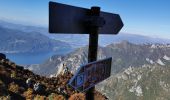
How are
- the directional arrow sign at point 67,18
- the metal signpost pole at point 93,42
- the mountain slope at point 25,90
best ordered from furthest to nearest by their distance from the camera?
the mountain slope at point 25,90
the metal signpost pole at point 93,42
the directional arrow sign at point 67,18

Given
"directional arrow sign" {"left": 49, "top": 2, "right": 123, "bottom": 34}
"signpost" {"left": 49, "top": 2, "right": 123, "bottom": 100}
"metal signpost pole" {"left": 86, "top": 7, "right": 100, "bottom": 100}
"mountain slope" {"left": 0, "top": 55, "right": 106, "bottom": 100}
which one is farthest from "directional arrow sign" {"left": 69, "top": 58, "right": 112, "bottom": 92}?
"mountain slope" {"left": 0, "top": 55, "right": 106, "bottom": 100}

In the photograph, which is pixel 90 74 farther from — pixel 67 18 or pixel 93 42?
pixel 67 18

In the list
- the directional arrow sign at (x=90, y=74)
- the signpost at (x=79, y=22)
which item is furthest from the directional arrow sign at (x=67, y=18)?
the directional arrow sign at (x=90, y=74)

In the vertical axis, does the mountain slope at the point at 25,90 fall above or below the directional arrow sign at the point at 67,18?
below

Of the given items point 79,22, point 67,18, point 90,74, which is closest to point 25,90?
point 90,74

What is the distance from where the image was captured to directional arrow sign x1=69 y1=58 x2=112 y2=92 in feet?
25.1

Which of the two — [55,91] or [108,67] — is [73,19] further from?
[55,91]

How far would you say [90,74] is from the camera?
8.58 m

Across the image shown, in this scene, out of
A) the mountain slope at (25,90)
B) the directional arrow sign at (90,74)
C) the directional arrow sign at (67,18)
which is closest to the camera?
the directional arrow sign at (67,18)

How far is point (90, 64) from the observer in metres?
8.45

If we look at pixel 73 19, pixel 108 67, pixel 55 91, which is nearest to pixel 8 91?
pixel 55 91

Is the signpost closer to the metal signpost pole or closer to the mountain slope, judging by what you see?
the metal signpost pole

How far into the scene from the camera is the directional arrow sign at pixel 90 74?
7.65 metres

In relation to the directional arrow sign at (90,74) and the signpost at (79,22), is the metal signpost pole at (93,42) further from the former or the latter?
the directional arrow sign at (90,74)
